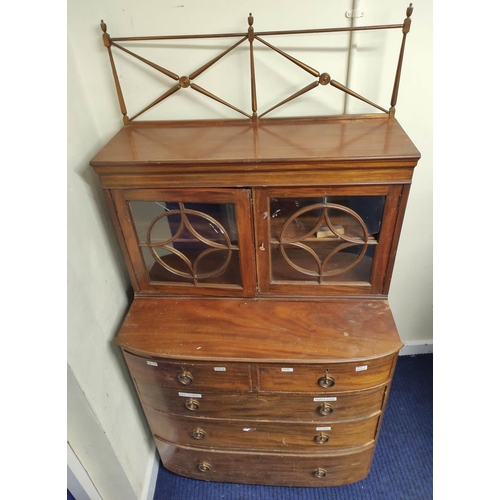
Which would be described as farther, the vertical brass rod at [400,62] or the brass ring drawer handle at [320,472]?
the brass ring drawer handle at [320,472]

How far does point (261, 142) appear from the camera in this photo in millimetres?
958

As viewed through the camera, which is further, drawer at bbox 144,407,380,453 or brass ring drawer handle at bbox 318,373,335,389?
drawer at bbox 144,407,380,453

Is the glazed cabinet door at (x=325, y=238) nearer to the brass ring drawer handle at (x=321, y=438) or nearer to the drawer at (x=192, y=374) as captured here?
the drawer at (x=192, y=374)

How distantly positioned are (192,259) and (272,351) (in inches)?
13.9

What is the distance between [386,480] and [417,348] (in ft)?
2.04

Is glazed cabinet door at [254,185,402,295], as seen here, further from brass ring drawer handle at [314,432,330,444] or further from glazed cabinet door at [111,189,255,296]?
brass ring drawer handle at [314,432,330,444]

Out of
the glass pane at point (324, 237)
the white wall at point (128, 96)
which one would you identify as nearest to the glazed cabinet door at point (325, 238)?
the glass pane at point (324, 237)

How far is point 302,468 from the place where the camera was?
50.4 inches

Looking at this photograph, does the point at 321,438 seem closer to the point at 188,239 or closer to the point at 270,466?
the point at 270,466

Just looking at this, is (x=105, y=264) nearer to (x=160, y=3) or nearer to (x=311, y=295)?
(x=311, y=295)

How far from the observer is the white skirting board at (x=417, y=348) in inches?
68.8

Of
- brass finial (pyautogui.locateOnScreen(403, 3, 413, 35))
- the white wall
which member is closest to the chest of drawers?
the white wall

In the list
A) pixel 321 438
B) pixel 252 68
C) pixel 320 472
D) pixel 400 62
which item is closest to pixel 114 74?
pixel 252 68

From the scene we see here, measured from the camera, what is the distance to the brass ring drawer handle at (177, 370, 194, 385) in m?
1.05
